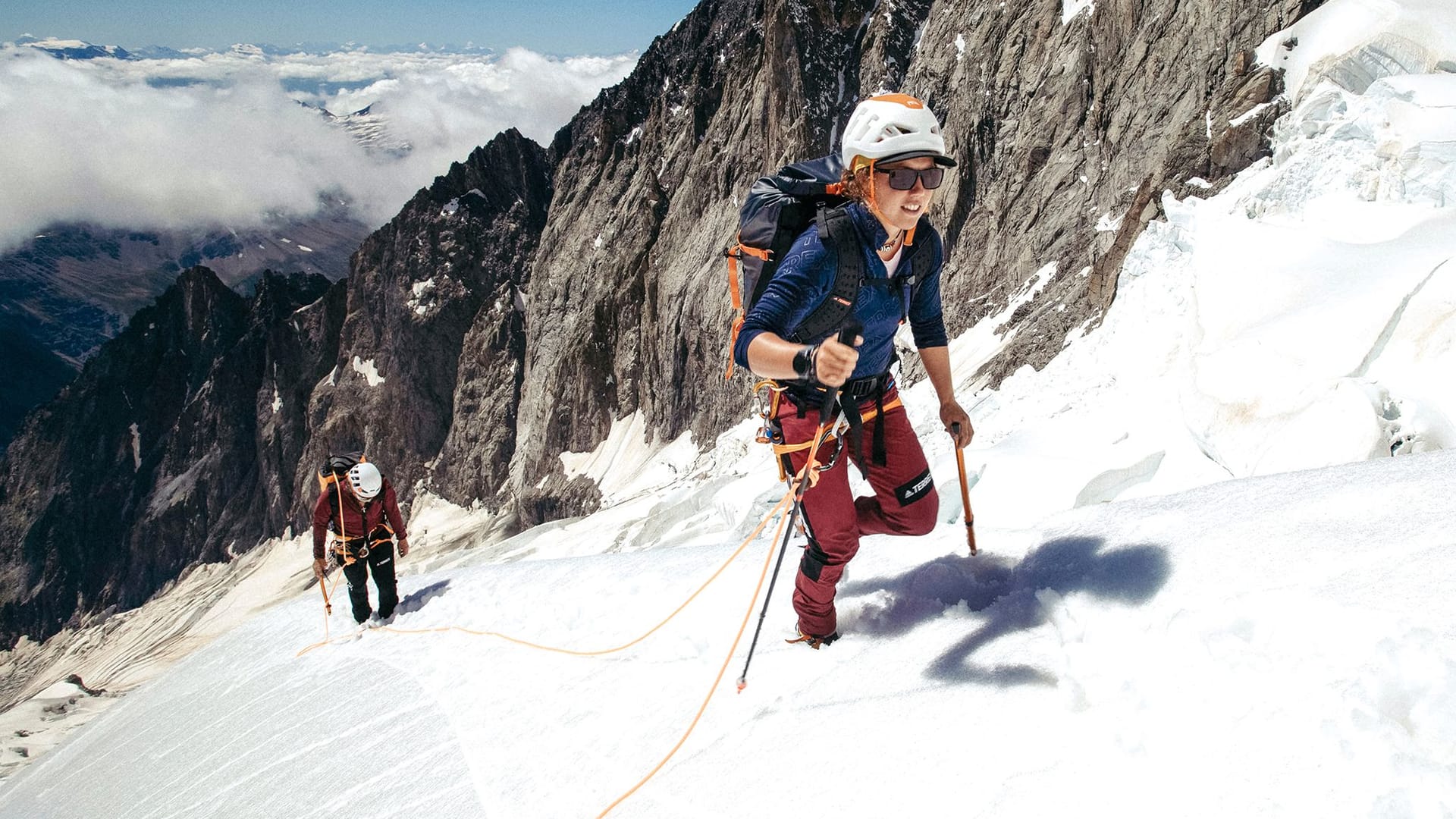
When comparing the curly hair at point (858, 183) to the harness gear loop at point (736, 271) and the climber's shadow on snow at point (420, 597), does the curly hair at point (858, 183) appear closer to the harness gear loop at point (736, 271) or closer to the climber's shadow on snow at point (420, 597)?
the harness gear loop at point (736, 271)

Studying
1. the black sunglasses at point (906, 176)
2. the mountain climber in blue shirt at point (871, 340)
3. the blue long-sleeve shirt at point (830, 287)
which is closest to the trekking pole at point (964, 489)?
the mountain climber in blue shirt at point (871, 340)

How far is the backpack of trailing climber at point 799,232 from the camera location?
12.8 feet

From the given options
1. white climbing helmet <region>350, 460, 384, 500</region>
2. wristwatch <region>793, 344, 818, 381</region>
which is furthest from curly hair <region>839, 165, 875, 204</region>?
white climbing helmet <region>350, 460, 384, 500</region>

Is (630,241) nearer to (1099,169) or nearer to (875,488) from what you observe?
(1099,169)

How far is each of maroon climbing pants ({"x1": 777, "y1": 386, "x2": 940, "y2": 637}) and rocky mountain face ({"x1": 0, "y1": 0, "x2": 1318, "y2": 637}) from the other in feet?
45.8

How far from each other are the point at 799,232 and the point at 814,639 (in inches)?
88.2

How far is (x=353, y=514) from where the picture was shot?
31.2 feet

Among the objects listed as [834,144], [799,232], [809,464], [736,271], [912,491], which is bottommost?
[912,491]

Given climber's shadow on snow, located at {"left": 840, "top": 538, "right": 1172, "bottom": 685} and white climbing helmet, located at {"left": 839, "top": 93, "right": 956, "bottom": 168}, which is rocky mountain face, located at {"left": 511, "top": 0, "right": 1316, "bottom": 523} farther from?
white climbing helmet, located at {"left": 839, "top": 93, "right": 956, "bottom": 168}

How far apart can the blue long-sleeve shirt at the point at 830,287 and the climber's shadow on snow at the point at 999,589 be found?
1304 mm

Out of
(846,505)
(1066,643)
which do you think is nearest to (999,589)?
(1066,643)

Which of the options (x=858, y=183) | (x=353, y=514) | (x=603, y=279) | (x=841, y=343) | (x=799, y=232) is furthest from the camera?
(x=603, y=279)

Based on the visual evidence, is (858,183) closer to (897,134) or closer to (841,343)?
(897,134)

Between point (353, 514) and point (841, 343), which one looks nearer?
point (841, 343)
